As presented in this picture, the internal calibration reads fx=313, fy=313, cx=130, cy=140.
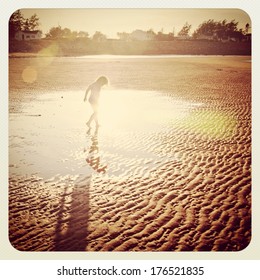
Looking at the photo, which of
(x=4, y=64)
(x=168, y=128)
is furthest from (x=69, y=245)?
(x=168, y=128)

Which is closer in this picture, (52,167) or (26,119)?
(52,167)

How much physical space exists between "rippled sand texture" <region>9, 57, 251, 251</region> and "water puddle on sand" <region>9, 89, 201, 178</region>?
0.09 feet

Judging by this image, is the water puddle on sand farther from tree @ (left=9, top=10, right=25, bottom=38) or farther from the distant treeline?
the distant treeline

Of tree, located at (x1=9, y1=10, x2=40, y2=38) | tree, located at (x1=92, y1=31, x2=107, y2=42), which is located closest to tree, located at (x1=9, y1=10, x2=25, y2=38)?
tree, located at (x1=9, y1=10, x2=40, y2=38)

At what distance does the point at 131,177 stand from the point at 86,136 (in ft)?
9.56

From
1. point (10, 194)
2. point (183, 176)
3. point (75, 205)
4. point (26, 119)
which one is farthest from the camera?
point (26, 119)

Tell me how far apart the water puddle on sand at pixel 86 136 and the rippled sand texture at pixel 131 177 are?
3 cm

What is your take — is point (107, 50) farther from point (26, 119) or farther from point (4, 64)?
point (4, 64)

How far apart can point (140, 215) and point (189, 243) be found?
1017mm

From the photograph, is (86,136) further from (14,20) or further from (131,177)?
(14,20)

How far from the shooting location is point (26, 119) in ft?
35.2

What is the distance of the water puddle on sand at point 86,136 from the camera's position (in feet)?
24.0

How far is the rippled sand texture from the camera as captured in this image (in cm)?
501

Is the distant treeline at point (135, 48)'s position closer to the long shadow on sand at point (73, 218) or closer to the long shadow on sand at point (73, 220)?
the long shadow on sand at point (73, 218)
